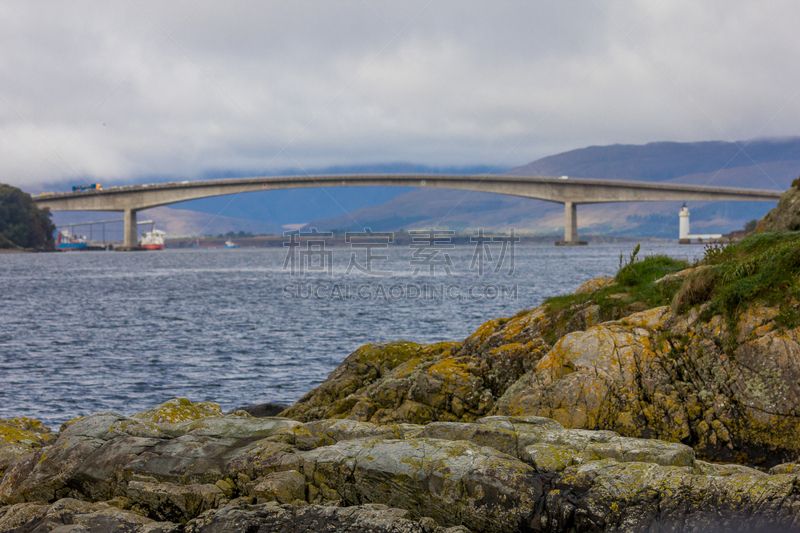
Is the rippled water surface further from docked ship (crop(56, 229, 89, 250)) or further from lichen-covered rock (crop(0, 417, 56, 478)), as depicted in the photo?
docked ship (crop(56, 229, 89, 250))

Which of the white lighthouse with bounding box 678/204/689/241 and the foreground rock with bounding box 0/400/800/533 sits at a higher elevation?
the white lighthouse with bounding box 678/204/689/241

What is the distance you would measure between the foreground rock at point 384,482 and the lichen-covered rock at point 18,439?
0.57 meters

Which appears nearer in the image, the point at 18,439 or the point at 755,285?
the point at 18,439

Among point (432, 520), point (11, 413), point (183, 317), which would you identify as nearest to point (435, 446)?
point (432, 520)

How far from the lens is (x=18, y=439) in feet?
28.1

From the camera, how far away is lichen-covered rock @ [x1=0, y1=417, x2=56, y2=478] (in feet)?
25.6

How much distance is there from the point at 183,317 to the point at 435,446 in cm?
2900

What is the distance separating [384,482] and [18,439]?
19.3 feet

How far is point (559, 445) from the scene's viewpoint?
20.6 feet

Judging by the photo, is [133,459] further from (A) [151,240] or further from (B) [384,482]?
(A) [151,240]

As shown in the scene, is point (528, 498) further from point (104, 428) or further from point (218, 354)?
point (218, 354)

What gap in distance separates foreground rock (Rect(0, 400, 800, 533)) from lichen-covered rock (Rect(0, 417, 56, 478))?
1.87ft

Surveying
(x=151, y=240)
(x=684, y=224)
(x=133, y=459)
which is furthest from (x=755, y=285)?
(x=151, y=240)

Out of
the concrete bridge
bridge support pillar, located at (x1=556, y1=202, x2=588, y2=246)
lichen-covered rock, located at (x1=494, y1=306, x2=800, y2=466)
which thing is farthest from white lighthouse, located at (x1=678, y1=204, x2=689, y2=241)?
lichen-covered rock, located at (x1=494, y1=306, x2=800, y2=466)
